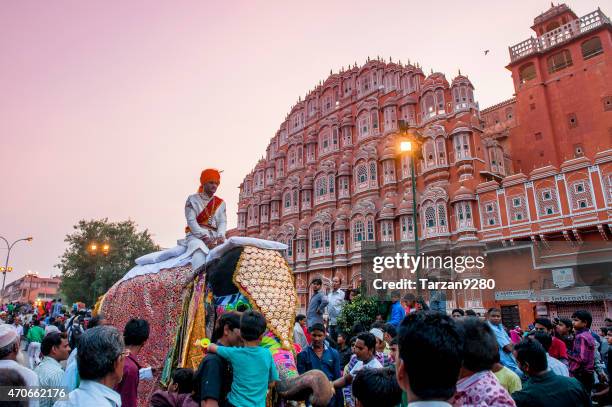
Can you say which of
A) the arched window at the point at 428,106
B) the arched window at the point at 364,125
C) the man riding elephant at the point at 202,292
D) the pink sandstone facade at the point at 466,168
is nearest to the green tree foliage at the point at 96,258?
the pink sandstone facade at the point at 466,168

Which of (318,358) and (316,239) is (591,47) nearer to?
(316,239)

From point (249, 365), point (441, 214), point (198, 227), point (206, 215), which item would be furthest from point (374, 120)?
point (249, 365)

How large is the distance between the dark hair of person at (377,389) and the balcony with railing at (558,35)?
36.5 meters

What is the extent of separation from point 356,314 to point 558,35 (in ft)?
104

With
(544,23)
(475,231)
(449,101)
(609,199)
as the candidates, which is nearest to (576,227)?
(609,199)

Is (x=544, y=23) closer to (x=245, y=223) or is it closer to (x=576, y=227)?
(x=576, y=227)

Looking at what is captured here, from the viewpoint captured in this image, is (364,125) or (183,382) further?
(364,125)

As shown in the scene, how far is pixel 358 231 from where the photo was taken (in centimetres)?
3203

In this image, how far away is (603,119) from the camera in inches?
1093

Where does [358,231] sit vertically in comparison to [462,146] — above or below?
below

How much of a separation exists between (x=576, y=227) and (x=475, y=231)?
5.63 metres

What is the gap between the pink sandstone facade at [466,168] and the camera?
23.5m

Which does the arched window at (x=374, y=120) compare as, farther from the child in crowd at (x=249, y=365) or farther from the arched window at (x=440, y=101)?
the child in crowd at (x=249, y=365)

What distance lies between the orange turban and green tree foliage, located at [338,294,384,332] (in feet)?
24.9
